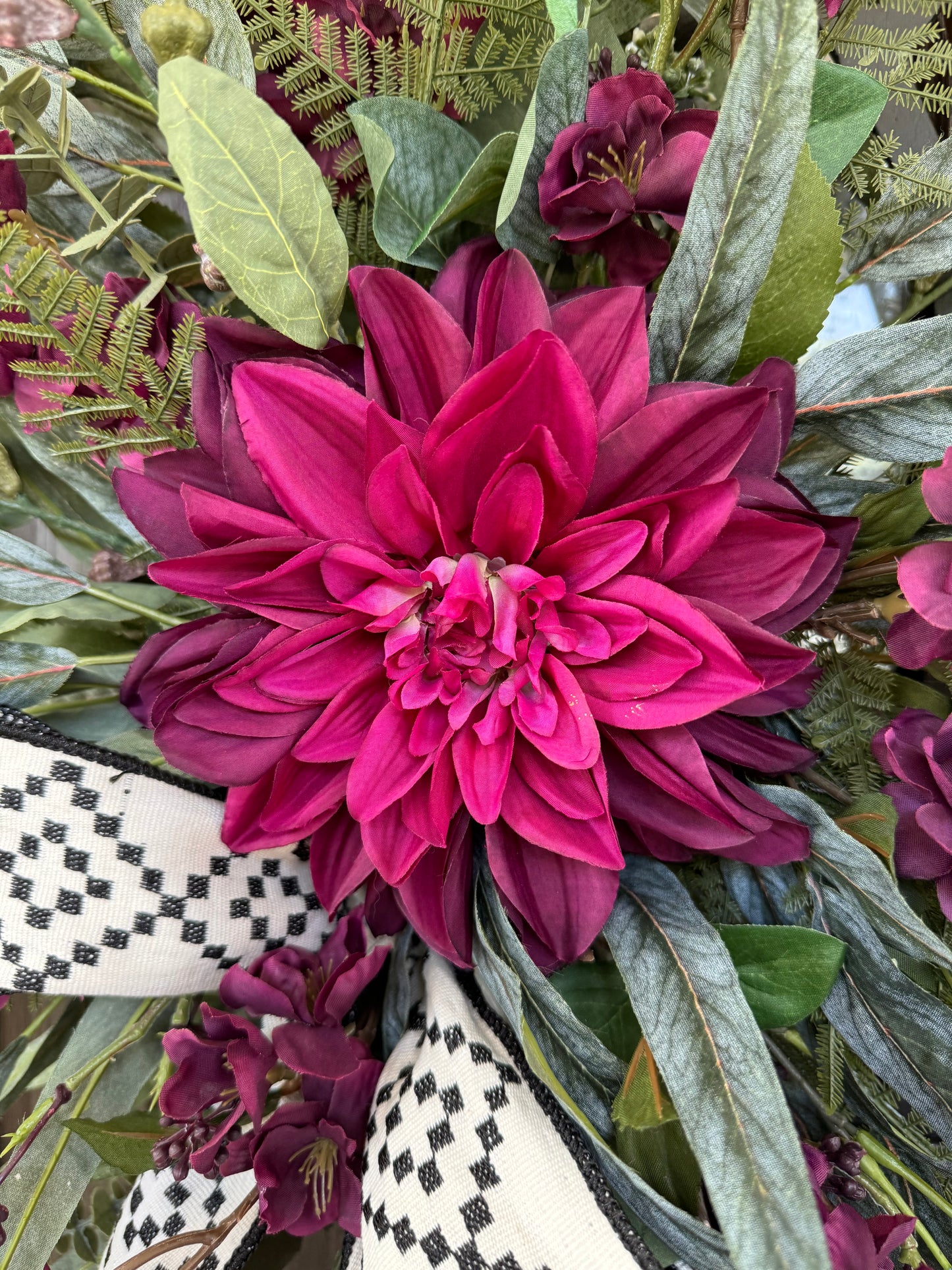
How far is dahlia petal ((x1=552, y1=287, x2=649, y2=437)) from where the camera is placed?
0.70ft

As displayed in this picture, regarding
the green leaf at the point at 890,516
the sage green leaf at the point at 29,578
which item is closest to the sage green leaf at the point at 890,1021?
the green leaf at the point at 890,516

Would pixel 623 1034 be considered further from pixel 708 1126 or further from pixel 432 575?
pixel 432 575

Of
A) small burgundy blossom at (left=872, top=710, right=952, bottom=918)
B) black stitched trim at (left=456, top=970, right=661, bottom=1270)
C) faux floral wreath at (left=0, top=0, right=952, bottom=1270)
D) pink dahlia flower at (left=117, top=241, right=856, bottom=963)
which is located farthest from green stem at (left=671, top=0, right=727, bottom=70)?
black stitched trim at (left=456, top=970, right=661, bottom=1270)

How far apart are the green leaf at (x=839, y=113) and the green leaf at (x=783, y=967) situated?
0.77 feet

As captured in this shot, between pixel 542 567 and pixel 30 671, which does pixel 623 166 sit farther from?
pixel 30 671

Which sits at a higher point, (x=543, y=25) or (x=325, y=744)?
(x=543, y=25)

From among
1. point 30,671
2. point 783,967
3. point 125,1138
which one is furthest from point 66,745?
point 783,967

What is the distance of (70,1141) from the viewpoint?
36 centimetres

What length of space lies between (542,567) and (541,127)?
14cm

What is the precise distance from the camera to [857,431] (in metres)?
0.26

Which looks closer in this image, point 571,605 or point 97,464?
point 571,605

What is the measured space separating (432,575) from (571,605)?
40 millimetres

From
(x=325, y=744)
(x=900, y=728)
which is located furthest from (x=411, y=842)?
(x=900, y=728)

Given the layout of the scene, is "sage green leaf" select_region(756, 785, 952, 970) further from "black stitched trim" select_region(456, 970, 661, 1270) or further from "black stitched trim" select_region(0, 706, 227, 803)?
"black stitched trim" select_region(0, 706, 227, 803)
